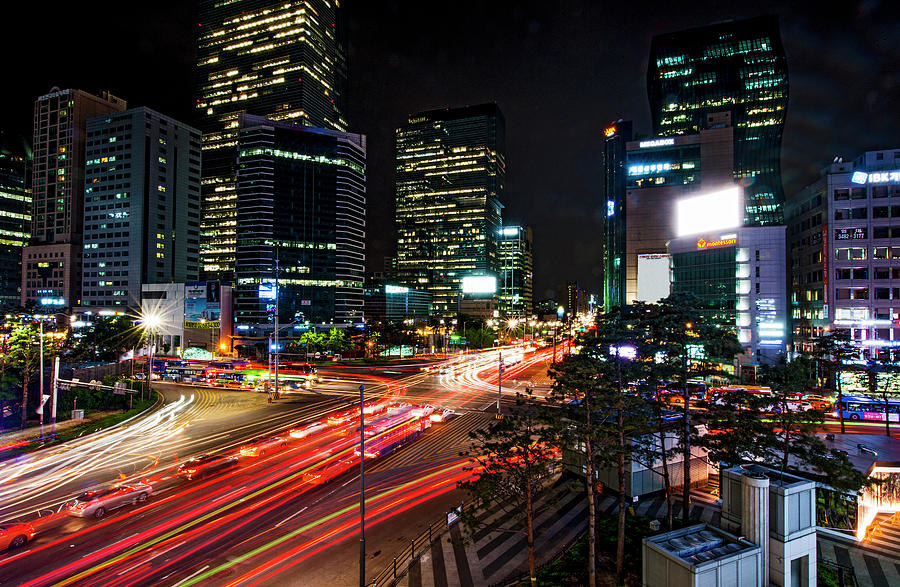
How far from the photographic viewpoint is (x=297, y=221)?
133 meters

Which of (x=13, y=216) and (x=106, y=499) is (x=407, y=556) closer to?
(x=106, y=499)

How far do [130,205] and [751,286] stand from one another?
163 m

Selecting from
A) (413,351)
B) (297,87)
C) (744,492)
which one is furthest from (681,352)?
(297,87)

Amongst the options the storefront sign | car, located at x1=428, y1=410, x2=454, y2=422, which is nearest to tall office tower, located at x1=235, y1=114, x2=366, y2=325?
car, located at x1=428, y1=410, x2=454, y2=422

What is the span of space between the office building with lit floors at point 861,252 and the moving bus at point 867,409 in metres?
14.5

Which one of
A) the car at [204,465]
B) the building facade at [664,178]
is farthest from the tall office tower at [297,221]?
the car at [204,465]

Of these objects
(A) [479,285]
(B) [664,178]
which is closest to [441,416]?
(B) [664,178]

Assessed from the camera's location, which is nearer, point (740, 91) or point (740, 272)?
point (740, 272)

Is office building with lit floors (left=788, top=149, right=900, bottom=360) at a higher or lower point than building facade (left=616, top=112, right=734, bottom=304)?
lower

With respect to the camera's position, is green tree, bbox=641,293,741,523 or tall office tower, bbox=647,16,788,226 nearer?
green tree, bbox=641,293,741,523

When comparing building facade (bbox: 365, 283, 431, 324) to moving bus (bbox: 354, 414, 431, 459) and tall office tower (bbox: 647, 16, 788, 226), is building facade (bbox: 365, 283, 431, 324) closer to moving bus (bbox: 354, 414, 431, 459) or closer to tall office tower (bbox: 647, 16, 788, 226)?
tall office tower (bbox: 647, 16, 788, 226)

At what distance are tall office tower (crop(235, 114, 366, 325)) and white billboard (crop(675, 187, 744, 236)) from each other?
3806 inches

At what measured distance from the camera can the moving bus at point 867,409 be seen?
147 feet

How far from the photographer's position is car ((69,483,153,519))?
79.9 ft
